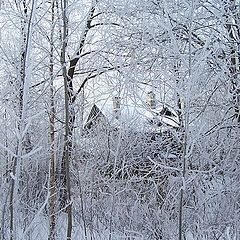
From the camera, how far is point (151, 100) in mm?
5430

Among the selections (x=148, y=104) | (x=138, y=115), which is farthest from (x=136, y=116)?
(x=148, y=104)

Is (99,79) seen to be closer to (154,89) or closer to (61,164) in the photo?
(61,164)

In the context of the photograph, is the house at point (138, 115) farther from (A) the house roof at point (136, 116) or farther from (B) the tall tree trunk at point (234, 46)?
(B) the tall tree trunk at point (234, 46)

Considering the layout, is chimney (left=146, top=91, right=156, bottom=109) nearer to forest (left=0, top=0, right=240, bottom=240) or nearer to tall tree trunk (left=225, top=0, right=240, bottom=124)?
forest (left=0, top=0, right=240, bottom=240)

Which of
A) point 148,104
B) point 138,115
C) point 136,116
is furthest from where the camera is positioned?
point 136,116

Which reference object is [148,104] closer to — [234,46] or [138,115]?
[234,46]

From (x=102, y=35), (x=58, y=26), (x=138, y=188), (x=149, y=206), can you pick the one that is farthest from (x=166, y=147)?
(x=58, y=26)

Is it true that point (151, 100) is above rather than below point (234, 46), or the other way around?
below

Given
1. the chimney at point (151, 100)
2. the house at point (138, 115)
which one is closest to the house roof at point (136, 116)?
the house at point (138, 115)

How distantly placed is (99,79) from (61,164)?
2.11 meters

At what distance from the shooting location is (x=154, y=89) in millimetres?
5457

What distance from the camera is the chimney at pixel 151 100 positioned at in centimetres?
535

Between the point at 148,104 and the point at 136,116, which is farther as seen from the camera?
the point at 136,116

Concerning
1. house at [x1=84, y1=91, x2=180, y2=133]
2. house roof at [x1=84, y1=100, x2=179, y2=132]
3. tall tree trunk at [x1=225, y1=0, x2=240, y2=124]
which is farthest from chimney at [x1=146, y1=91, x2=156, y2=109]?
tall tree trunk at [x1=225, y1=0, x2=240, y2=124]
